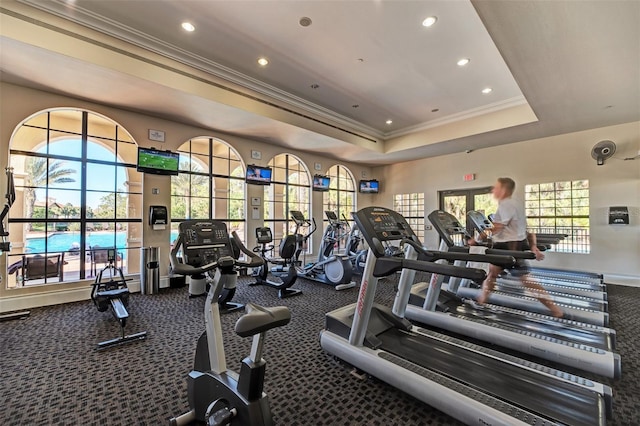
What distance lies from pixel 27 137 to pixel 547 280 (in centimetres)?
915

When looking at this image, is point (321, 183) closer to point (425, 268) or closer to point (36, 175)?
point (36, 175)

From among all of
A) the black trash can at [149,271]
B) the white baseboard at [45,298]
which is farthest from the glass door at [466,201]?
the white baseboard at [45,298]

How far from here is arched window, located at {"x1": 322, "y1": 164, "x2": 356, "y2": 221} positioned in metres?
9.01

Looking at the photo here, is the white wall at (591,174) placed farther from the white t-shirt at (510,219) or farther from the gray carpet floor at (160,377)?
the white t-shirt at (510,219)

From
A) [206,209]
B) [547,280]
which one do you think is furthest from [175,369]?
[547,280]

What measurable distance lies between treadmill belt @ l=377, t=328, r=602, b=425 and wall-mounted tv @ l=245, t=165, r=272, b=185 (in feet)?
16.5

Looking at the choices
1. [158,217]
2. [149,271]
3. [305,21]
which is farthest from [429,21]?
[149,271]

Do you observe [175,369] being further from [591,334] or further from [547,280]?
[547,280]

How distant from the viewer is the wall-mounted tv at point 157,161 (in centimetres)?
506

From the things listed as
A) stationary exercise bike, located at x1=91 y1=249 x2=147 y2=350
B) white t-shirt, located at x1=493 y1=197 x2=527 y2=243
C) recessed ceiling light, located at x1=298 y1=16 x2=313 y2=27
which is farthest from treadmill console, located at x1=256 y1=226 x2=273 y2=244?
white t-shirt, located at x1=493 y1=197 x2=527 y2=243

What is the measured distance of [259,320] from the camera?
125 centimetres

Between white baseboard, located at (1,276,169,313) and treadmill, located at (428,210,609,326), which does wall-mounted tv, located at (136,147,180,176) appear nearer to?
white baseboard, located at (1,276,169,313)

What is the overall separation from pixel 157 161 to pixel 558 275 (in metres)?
8.07

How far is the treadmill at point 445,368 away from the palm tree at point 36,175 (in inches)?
206
